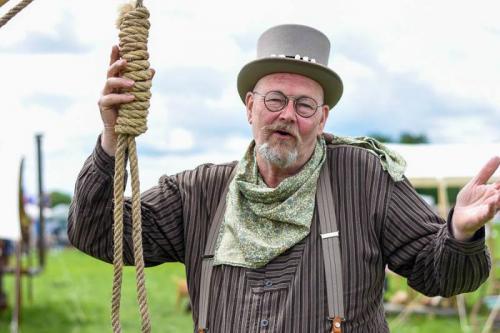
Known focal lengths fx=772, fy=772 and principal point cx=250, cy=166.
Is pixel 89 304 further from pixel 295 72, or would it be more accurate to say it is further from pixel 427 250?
pixel 427 250

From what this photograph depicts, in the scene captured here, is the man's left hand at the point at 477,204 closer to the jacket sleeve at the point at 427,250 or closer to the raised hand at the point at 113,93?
the jacket sleeve at the point at 427,250

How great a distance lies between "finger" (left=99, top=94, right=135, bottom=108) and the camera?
82.7 inches

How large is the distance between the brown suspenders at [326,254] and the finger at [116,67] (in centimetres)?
67

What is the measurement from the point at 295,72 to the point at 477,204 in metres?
0.78

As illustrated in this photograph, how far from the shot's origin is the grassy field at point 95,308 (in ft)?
28.8

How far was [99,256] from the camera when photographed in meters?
2.53

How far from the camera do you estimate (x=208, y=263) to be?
2521 millimetres

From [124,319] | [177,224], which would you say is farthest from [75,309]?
[177,224]

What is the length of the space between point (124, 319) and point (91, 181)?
737cm

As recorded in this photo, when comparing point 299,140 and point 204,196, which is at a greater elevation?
point 299,140

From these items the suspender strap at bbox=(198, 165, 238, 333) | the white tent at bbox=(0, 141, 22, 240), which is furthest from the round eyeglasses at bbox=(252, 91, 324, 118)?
the white tent at bbox=(0, 141, 22, 240)

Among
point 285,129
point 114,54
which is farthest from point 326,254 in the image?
point 114,54

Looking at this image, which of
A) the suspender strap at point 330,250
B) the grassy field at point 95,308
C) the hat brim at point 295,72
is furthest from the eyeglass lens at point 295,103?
the grassy field at point 95,308

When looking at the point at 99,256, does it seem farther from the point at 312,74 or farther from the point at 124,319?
the point at 124,319
